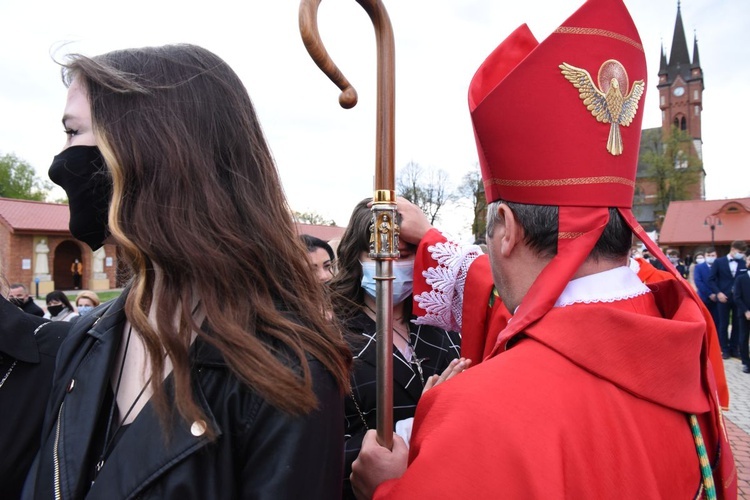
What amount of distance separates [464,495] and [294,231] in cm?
78

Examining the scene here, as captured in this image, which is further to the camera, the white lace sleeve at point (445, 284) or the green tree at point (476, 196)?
the green tree at point (476, 196)

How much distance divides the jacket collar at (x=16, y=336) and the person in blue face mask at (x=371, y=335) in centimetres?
115

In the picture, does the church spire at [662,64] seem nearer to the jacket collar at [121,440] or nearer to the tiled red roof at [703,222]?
the tiled red roof at [703,222]

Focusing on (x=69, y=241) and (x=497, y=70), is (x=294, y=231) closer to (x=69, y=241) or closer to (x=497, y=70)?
(x=497, y=70)

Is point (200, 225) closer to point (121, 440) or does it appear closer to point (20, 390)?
point (121, 440)

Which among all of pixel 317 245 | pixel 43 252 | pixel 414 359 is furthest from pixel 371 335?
pixel 43 252

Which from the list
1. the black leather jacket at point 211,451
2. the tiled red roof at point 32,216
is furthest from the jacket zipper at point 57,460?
the tiled red roof at point 32,216

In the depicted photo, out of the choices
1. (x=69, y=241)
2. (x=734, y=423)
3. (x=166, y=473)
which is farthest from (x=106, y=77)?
(x=69, y=241)

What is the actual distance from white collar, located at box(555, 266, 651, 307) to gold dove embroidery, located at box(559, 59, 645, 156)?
34 cm

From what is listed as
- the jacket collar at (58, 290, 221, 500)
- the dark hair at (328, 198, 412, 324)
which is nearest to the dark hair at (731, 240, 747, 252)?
the dark hair at (328, 198, 412, 324)

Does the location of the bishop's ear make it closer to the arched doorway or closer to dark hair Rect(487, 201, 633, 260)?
dark hair Rect(487, 201, 633, 260)

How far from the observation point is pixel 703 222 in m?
42.2

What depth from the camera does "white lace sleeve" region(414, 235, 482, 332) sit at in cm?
231

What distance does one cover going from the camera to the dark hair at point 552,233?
4.46 ft
